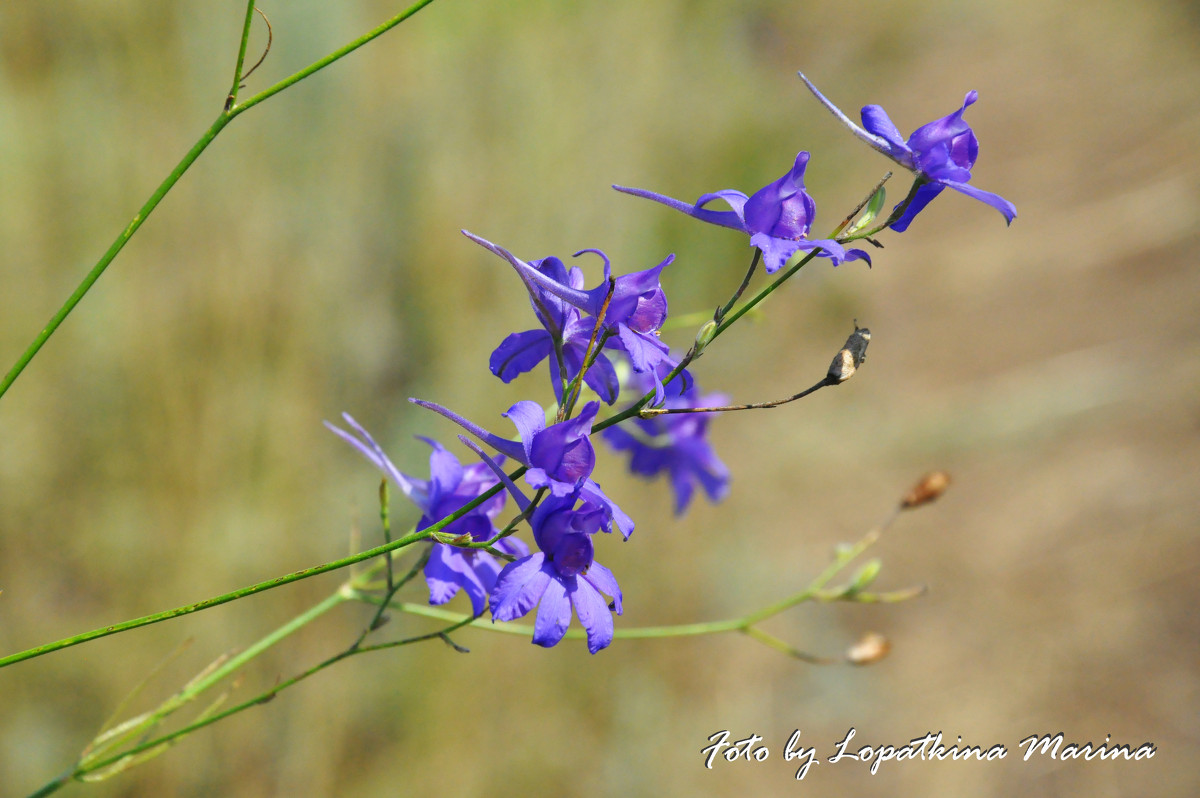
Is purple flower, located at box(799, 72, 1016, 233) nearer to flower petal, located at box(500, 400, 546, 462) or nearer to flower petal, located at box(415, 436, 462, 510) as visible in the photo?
flower petal, located at box(500, 400, 546, 462)

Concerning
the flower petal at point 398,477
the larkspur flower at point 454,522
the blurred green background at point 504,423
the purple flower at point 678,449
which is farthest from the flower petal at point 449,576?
the purple flower at point 678,449

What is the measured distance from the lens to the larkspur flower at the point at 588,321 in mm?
978

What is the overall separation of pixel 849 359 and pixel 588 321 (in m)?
0.30

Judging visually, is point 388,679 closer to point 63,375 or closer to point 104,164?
point 63,375

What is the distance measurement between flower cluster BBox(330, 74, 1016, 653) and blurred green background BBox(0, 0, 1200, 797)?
0.55 metres

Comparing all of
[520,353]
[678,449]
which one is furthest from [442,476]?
[678,449]

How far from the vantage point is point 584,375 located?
105 centimetres

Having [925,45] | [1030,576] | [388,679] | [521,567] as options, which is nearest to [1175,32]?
[925,45]

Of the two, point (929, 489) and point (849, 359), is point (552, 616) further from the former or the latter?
point (929, 489)

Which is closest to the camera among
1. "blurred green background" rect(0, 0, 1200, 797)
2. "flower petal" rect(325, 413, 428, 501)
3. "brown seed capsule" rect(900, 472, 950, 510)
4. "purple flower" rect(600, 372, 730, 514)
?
"flower petal" rect(325, 413, 428, 501)

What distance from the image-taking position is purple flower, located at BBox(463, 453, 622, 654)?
37.0 inches

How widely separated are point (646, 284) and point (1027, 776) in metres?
4.28

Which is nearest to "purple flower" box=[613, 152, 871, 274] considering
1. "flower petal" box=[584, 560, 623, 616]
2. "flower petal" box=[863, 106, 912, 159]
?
"flower petal" box=[863, 106, 912, 159]

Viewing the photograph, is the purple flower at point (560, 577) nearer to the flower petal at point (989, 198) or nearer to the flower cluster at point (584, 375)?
the flower cluster at point (584, 375)
